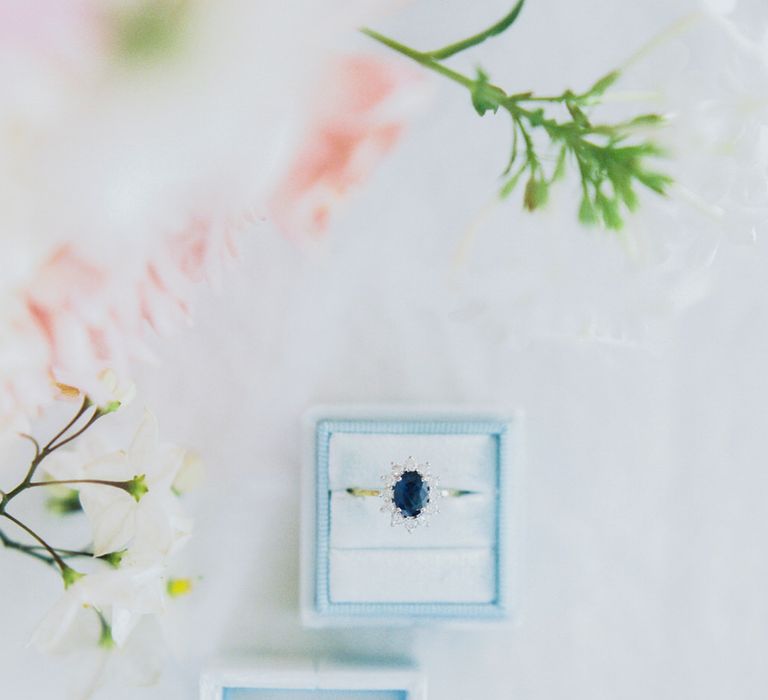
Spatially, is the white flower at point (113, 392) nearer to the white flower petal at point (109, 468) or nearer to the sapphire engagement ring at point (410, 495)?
the white flower petal at point (109, 468)

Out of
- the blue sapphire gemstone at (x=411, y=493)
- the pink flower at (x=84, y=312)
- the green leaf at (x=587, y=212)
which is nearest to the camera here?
the pink flower at (x=84, y=312)

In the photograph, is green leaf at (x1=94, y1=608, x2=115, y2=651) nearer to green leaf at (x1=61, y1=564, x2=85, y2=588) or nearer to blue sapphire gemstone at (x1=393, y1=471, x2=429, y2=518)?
green leaf at (x1=61, y1=564, x2=85, y2=588)

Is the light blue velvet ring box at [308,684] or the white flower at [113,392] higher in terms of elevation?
the white flower at [113,392]

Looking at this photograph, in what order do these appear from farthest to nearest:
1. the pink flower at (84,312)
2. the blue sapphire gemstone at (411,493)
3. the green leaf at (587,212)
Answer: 1. the blue sapphire gemstone at (411,493)
2. the green leaf at (587,212)
3. the pink flower at (84,312)

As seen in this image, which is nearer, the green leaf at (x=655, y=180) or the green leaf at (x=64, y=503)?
the green leaf at (x=655, y=180)

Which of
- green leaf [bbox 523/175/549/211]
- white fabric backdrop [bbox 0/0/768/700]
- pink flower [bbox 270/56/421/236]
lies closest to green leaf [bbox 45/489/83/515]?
white fabric backdrop [bbox 0/0/768/700]

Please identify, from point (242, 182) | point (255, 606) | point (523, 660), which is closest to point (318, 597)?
point (255, 606)

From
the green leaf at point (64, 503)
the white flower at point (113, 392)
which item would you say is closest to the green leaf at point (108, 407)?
the white flower at point (113, 392)
